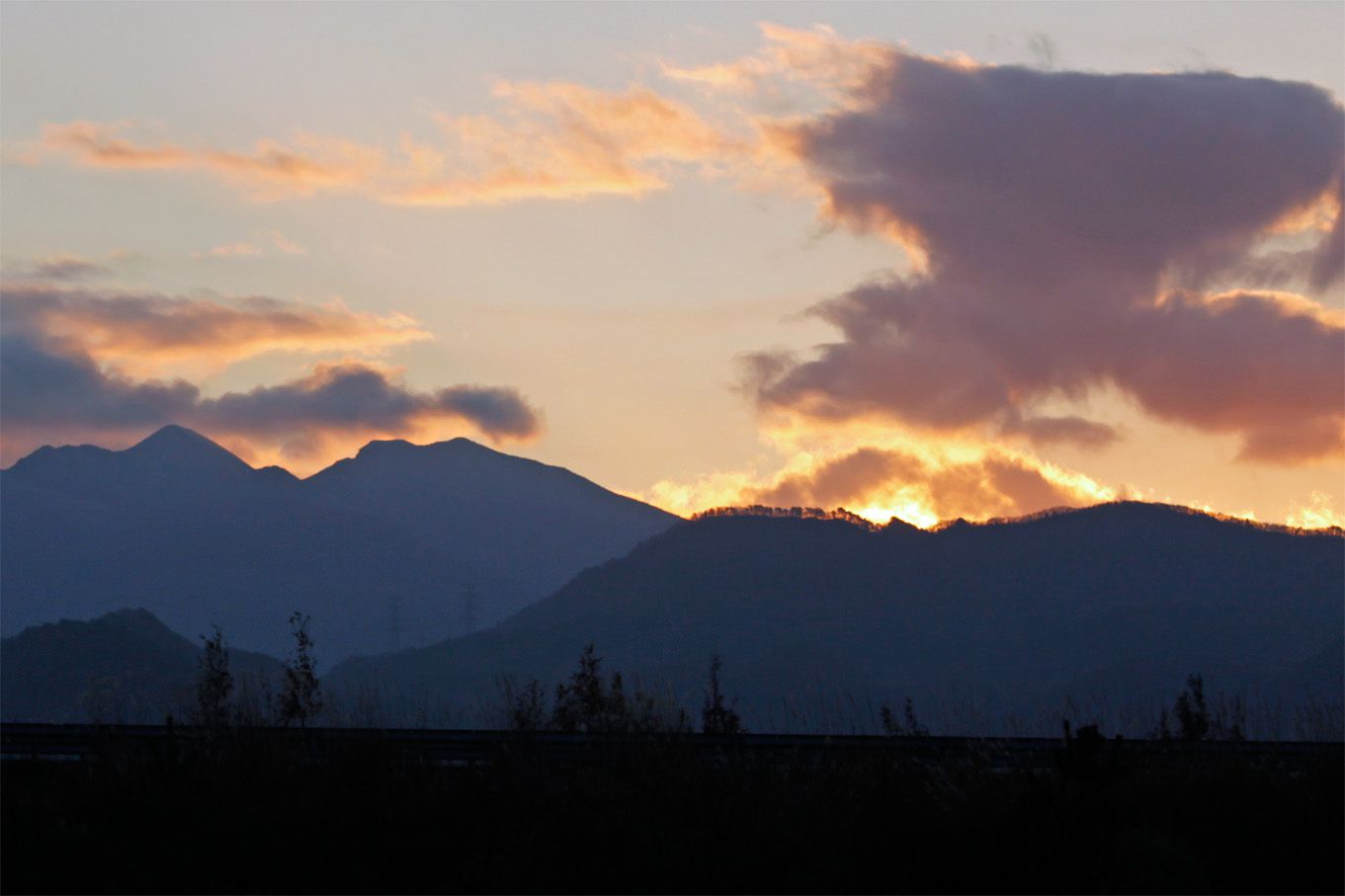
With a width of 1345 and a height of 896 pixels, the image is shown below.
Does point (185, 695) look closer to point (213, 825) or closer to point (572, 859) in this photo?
point (213, 825)

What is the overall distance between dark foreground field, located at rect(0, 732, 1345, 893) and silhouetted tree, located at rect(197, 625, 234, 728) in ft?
4.48

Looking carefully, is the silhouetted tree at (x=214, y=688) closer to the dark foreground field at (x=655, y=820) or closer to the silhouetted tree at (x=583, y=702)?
the dark foreground field at (x=655, y=820)

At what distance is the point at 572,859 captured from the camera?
52.0 ft

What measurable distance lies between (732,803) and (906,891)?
7.73 ft

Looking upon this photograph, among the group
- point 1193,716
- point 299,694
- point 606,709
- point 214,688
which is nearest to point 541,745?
point 606,709

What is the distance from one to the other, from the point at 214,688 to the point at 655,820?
35.1ft

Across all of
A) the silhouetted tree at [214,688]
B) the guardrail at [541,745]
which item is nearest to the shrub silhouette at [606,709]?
the guardrail at [541,745]

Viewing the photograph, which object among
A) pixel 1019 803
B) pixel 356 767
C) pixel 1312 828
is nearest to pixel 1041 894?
pixel 1019 803

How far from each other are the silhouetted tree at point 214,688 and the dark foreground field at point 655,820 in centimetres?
137

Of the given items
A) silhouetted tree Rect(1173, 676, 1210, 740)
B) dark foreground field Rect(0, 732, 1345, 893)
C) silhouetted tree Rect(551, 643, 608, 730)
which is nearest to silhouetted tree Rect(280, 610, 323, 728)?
silhouetted tree Rect(551, 643, 608, 730)

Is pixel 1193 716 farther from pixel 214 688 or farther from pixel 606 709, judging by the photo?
pixel 214 688

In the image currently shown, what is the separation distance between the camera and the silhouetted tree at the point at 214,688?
20.2 meters

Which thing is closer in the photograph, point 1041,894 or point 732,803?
point 1041,894

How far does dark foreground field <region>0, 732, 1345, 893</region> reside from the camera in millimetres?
15523
